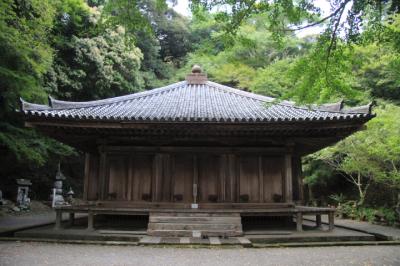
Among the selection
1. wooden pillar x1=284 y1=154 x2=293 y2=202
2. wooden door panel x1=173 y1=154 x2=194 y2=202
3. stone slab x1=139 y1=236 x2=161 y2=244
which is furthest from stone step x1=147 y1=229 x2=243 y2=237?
wooden pillar x1=284 y1=154 x2=293 y2=202

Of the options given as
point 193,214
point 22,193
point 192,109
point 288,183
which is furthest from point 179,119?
point 22,193

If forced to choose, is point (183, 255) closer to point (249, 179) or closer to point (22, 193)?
point (249, 179)

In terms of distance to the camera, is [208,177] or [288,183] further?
[208,177]

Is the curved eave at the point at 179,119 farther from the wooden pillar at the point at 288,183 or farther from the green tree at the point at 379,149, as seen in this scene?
the green tree at the point at 379,149

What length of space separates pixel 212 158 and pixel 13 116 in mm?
11838

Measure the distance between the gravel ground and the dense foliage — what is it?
11.4 ft

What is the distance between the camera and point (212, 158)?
1233cm

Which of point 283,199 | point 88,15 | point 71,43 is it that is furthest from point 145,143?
point 88,15

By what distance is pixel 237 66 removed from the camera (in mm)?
12188

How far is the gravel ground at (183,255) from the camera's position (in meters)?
7.68

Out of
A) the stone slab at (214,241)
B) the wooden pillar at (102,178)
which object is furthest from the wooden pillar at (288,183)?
the wooden pillar at (102,178)

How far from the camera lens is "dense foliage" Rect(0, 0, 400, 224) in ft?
23.9

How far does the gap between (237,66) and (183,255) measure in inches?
252

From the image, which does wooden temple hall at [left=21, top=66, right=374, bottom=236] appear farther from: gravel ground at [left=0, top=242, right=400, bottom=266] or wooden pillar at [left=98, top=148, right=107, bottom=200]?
gravel ground at [left=0, top=242, right=400, bottom=266]
